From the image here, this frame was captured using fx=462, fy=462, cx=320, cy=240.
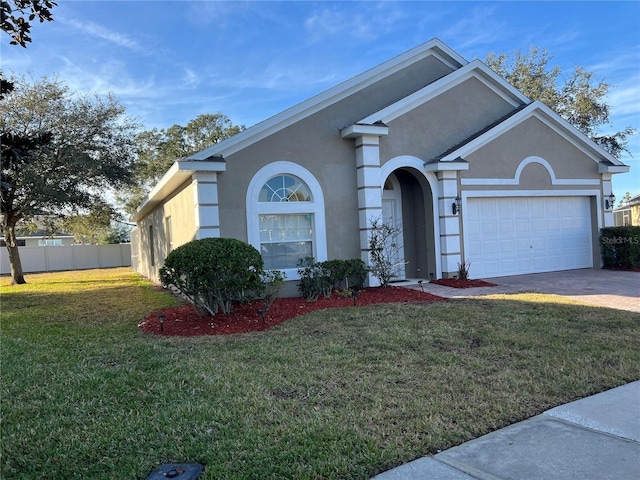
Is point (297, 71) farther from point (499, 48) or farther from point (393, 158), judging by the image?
point (499, 48)

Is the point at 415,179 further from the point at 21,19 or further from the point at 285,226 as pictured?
the point at 21,19

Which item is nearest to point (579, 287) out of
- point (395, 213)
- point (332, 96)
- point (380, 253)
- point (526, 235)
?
point (526, 235)

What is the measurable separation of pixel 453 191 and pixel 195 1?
7.82 m

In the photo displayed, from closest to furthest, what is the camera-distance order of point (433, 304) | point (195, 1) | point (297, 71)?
point (433, 304)
point (195, 1)
point (297, 71)

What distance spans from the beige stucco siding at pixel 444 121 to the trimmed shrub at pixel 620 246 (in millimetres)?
5143

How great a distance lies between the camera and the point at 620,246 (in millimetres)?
14422

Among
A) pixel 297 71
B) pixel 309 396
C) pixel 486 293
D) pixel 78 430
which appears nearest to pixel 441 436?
pixel 309 396

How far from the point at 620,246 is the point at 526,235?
3.28 m

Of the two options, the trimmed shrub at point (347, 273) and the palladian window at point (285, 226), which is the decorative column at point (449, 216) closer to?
the trimmed shrub at point (347, 273)

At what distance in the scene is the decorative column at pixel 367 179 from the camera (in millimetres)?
11586

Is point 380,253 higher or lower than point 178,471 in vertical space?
higher

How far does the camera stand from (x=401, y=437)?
357 cm

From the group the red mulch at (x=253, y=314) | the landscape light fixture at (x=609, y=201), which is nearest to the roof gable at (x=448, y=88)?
the landscape light fixture at (x=609, y=201)

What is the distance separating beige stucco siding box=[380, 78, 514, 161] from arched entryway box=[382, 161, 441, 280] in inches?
31.4
